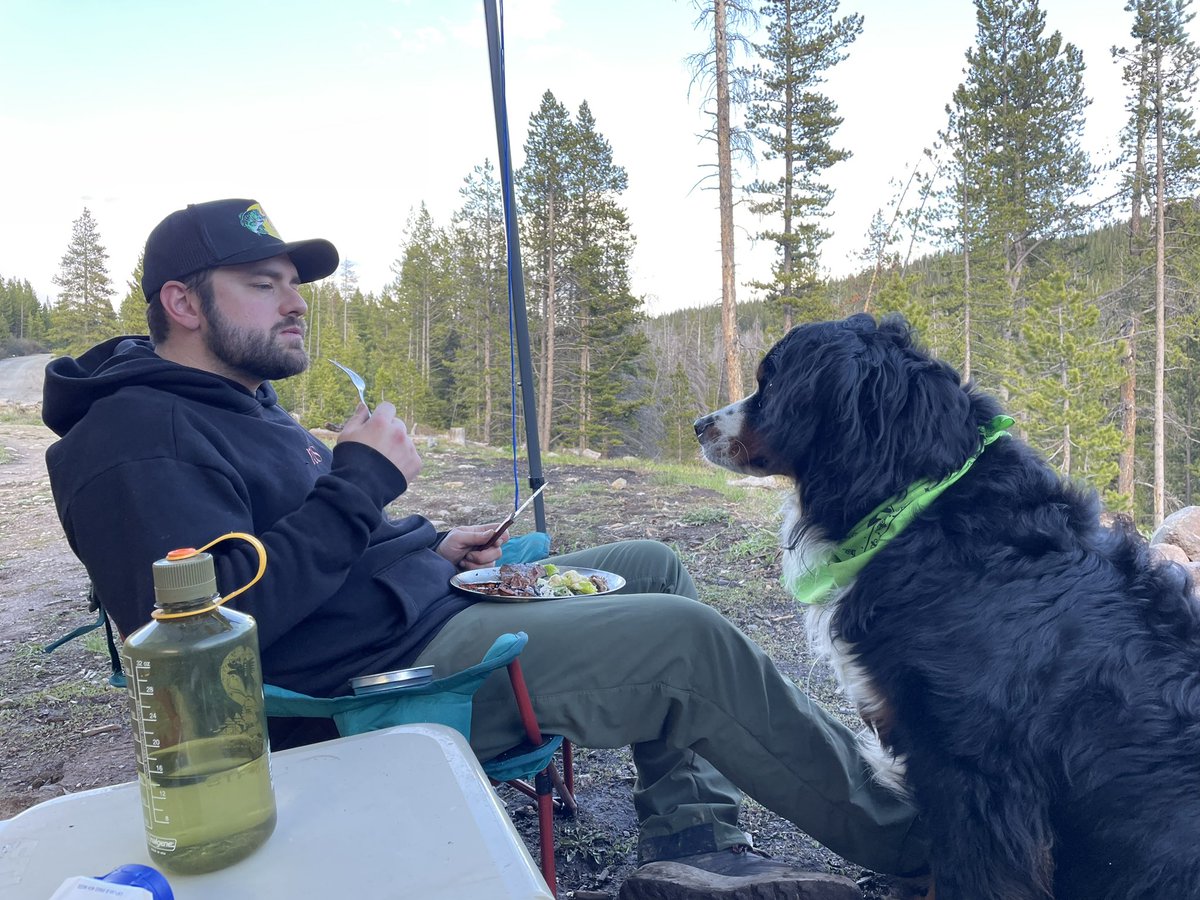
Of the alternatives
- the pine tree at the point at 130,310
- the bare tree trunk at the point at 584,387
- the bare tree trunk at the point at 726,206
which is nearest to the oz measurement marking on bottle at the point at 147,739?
the bare tree trunk at the point at 726,206

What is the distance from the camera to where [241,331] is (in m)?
1.82

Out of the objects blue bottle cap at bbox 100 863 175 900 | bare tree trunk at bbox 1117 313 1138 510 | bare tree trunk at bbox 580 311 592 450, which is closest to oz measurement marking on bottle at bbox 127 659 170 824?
blue bottle cap at bbox 100 863 175 900

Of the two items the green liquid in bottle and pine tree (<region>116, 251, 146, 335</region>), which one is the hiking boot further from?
pine tree (<region>116, 251, 146, 335</region>)

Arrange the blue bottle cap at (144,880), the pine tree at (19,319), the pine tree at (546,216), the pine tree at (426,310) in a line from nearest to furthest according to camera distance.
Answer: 1. the blue bottle cap at (144,880)
2. the pine tree at (546,216)
3. the pine tree at (426,310)
4. the pine tree at (19,319)

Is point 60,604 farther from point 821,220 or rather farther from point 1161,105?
point 1161,105

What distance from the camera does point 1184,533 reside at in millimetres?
7051

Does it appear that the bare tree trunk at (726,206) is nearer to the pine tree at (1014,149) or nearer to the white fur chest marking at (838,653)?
the white fur chest marking at (838,653)

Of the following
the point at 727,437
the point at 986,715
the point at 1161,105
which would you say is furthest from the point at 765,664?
the point at 1161,105

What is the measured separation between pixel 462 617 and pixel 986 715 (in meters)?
1.12

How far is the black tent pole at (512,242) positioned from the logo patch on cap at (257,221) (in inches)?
39.8

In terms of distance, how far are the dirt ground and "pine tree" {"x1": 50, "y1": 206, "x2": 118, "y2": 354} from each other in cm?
2839

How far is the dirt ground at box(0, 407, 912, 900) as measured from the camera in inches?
84.8

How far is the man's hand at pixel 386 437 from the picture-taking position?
1631mm

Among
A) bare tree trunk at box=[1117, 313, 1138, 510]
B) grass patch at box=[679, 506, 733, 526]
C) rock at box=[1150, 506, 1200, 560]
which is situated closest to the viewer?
grass patch at box=[679, 506, 733, 526]
